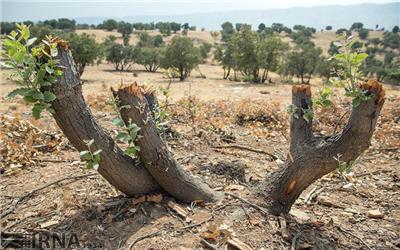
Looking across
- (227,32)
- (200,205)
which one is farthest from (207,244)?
(227,32)

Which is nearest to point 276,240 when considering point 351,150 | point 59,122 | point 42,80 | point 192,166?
point 351,150

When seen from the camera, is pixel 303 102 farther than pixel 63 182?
No

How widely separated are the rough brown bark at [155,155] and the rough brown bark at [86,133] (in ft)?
0.51

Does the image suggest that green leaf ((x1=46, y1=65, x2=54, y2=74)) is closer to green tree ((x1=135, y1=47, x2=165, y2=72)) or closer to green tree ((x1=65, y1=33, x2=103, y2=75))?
green tree ((x1=65, y1=33, x2=103, y2=75))

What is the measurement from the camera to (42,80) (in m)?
2.42

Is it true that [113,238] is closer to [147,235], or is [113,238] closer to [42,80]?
[147,235]

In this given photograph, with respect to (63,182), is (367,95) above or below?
above

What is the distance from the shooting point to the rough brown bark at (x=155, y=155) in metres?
2.80

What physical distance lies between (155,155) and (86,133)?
2.00 ft

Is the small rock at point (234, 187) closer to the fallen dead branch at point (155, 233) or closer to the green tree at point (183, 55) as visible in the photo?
the fallen dead branch at point (155, 233)

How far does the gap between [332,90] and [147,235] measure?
202cm

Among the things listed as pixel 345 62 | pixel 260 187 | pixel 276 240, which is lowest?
pixel 276 240

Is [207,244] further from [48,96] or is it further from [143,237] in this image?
[48,96]

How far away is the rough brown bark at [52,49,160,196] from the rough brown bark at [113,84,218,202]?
0.16 meters
